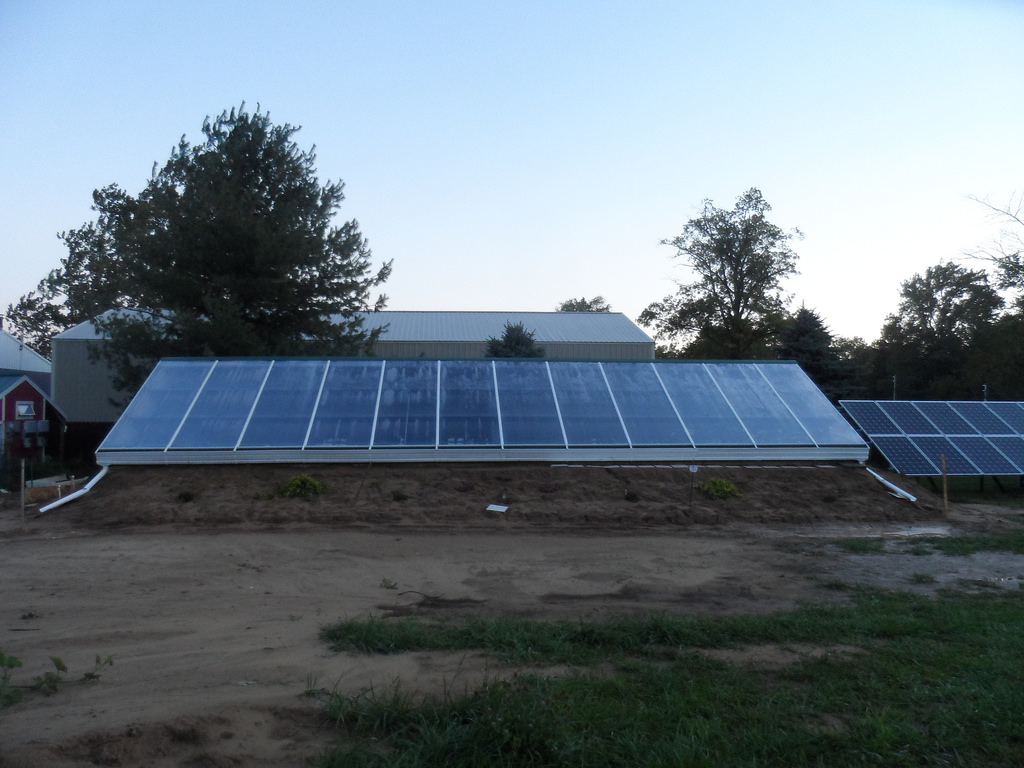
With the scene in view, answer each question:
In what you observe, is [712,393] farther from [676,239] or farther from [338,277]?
[676,239]

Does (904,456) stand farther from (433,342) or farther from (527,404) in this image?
(433,342)

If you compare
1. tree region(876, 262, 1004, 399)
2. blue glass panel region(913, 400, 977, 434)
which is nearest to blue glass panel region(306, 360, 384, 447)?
blue glass panel region(913, 400, 977, 434)

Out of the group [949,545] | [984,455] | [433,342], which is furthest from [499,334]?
[949,545]

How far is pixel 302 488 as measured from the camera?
12656mm

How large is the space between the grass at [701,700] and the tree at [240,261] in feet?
51.8

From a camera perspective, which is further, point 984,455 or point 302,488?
point 984,455

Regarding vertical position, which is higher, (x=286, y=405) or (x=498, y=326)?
(x=498, y=326)

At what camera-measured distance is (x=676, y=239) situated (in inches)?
1519

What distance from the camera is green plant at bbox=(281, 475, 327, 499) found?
12578mm

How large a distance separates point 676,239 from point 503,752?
120 feet

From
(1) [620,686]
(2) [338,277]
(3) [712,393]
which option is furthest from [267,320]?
(1) [620,686]

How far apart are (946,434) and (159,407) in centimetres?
1659

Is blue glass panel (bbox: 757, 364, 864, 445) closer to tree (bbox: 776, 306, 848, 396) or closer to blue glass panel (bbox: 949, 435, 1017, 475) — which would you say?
blue glass panel (bbox: 949, 435, 1017, 475)

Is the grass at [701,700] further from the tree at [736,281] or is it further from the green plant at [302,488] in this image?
the tree at [736,281]
